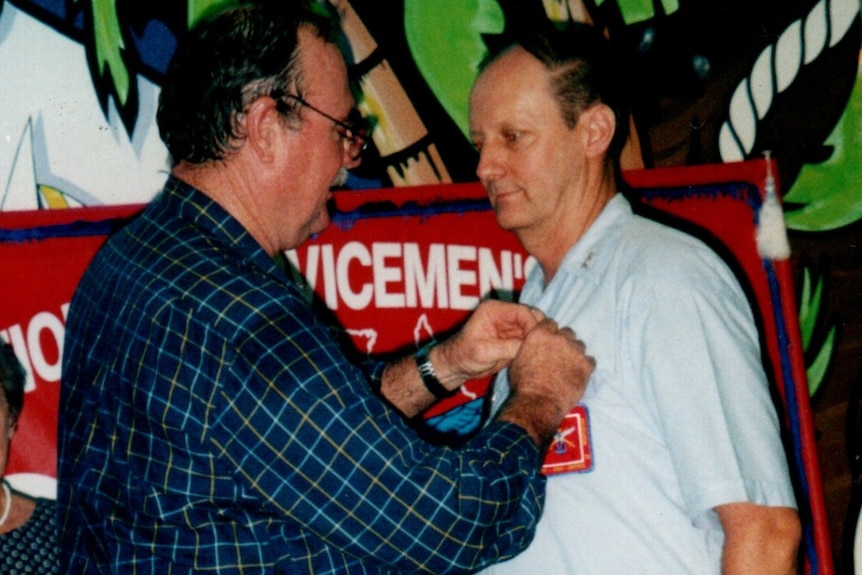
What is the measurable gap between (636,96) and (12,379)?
2.14 metres

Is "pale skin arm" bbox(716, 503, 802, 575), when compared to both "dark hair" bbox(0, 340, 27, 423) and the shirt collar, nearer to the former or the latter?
the shirt collar

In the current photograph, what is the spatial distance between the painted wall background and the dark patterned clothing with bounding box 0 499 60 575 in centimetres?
101

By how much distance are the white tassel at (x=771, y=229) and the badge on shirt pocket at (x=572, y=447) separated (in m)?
1.27

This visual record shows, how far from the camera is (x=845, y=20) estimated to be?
2.59 m

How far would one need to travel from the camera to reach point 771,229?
238 cm

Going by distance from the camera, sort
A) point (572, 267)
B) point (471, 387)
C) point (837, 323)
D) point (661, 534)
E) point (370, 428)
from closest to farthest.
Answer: point (370, 428), point (661, 534), point (572, 267), point (471, 387), point (837, 323)

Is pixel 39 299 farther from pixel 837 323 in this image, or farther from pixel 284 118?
pixel 837 323

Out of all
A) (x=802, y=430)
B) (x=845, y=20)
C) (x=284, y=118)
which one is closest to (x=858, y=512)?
(x=802, y=430)

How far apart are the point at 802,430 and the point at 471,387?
3.15 feet

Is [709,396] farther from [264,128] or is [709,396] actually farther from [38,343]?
[38,343]

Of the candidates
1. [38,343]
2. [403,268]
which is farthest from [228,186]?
[38,343]

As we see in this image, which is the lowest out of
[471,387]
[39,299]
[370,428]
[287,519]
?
[287,519]

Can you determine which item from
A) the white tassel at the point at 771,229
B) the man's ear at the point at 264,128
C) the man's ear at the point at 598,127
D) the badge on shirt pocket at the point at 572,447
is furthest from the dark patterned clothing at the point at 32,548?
the white tassel at the point at 771,229

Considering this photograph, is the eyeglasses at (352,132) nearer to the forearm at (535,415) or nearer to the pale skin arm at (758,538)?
the forearm at (535,415)
